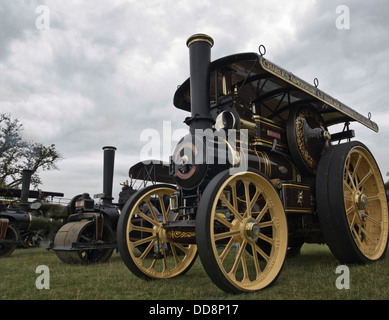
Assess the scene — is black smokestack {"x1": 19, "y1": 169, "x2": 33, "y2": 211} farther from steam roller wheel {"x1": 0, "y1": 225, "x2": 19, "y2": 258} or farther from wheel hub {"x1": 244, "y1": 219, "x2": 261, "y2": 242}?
wheel hub {"x1": 244, "y1": 219, "x2": 261, "y2": 242}

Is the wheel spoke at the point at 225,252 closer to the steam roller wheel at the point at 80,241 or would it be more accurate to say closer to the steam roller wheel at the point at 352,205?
the steam roller wheel at the point at 352,205

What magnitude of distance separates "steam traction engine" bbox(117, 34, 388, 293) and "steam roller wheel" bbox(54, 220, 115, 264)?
172 centimetres

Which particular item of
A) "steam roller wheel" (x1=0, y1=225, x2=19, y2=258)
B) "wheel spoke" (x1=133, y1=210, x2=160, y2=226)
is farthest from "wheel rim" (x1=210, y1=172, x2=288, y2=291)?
"steam roller wheel" (x1=0, y1=225, x2=19, y2=258)

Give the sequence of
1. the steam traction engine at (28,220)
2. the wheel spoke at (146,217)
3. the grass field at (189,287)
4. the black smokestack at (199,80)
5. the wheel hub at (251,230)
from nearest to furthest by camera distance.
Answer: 1. the grass field at (189,287)
2. the wheel hub at (251,230)
3. the black smokestack at (199,80)
4. the wheel spoke at (146,217)
5. the steam traction engine at (28,220)

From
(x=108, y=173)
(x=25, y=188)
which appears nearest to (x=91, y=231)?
(x=108, y=173)

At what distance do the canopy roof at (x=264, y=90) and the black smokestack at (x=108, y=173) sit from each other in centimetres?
259

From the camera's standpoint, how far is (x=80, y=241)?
5566 mm

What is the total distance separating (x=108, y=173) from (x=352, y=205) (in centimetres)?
438

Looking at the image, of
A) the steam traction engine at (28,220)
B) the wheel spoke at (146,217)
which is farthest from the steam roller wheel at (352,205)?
the steam traction engine at (28,220)

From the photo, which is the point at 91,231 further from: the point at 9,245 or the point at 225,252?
the point at 225,252

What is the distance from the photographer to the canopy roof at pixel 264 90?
3.68 meters
